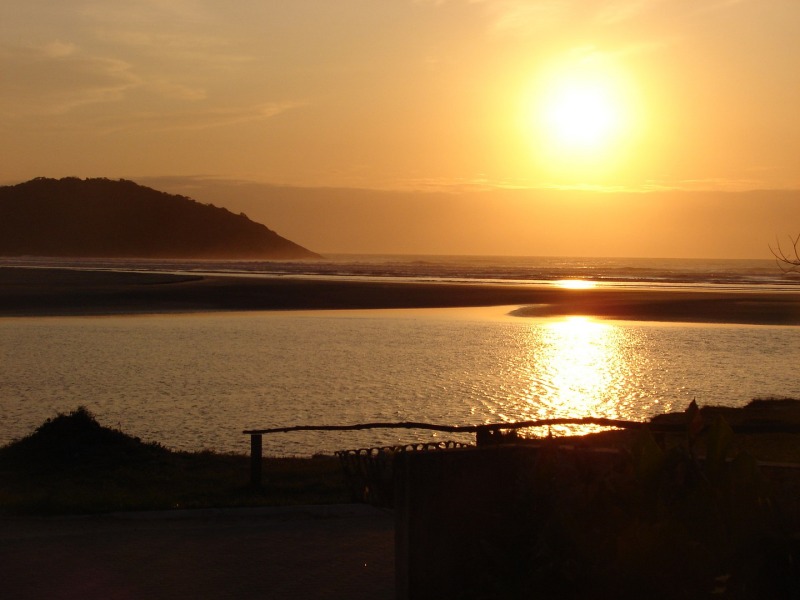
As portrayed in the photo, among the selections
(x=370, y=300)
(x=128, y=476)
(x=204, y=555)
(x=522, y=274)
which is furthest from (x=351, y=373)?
(x=522, y=274)

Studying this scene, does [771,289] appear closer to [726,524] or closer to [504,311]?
[504,311]

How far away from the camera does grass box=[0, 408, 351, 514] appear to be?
10.8 meters

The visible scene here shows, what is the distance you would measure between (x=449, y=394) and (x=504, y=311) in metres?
28.5

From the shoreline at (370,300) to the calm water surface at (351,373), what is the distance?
6.41m

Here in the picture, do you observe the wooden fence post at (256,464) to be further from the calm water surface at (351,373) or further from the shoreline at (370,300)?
the shoreline at (370,300)

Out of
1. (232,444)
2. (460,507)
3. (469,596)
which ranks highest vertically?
(460,507)

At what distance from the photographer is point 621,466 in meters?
5.65

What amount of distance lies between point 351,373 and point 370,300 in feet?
104

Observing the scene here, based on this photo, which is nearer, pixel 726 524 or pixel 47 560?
pixel 726 524

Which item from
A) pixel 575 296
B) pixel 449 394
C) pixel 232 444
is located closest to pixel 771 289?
pixel 575 296

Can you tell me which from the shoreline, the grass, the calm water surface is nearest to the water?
the shoreline

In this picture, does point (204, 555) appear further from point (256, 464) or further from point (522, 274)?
point (522, 274)

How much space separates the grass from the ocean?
2665mm

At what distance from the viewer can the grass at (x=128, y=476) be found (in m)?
10.8
